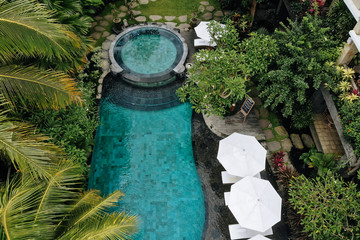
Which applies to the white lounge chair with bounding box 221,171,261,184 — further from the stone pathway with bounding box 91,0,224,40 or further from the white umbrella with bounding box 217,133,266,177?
the stone pathway with bounding box 91,0,224,40

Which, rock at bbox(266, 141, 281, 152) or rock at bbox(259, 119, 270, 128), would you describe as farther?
rock at bbox(259, 119, 270, 128)

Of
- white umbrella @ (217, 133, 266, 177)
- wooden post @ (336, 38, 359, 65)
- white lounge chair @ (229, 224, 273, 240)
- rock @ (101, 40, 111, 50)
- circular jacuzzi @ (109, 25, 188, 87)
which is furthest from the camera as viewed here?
rock @ (101, 40, 111, 50)

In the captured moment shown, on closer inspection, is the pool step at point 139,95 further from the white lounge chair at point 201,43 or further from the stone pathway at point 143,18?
the stone pathway at point 143,18

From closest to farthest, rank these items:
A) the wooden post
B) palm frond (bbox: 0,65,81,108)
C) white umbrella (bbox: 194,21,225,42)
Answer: palm frond (bbox: 0,65,81,108), the wooden post, white umbrella (bbox: 194,21,225,42)

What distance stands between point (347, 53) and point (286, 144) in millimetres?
4442

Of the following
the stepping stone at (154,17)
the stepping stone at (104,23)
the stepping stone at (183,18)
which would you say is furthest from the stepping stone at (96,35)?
the stepping stone at (183,18)

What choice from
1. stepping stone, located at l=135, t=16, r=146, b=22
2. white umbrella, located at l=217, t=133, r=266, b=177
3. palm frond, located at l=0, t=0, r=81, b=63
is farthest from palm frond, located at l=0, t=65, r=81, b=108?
stepping stone, located at l=135, t=16, r=146, b=22

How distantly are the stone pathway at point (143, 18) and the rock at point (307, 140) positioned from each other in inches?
345

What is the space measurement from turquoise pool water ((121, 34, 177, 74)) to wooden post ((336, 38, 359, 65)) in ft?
25.5

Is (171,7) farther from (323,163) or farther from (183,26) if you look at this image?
(323,163)

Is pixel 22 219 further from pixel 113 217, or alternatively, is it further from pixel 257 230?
pixel 257 230

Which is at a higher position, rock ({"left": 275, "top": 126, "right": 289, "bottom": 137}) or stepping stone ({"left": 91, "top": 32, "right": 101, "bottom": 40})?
stepping stone ({"left": 91, "top": 32, "right": 101, "bottom": 40})

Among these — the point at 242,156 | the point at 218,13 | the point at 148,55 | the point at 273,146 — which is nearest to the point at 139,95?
the point at 148,55

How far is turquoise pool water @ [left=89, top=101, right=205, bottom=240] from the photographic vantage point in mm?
10375
